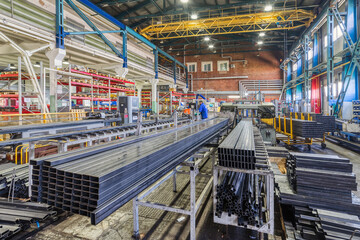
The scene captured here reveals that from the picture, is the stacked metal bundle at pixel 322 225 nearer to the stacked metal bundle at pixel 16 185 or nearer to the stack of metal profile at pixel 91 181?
the stack of metal profile at pixel 91 181

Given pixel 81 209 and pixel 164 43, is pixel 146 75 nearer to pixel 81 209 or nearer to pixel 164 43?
pixel 164 43

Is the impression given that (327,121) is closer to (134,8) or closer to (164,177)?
(164,177)

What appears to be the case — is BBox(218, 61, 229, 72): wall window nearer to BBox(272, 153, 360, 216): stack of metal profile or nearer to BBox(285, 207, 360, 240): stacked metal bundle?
BBox(272, 153, 360, 216): stack of metal profile

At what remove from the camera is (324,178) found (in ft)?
8.95

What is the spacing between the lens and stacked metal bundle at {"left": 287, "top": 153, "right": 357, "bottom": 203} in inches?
104

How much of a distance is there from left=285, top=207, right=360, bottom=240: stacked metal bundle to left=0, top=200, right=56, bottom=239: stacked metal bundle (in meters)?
3.31

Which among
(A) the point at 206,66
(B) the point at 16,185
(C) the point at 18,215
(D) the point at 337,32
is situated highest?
(A) the point at 206,66

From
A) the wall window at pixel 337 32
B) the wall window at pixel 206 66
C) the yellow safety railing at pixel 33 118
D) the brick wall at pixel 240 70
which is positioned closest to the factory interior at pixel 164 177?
the yellow safety railing at pixel 33 118

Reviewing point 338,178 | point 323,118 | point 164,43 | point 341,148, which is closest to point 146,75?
point 164,43

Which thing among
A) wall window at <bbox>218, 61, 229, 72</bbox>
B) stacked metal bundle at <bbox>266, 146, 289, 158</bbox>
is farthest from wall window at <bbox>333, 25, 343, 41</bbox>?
wall window at <bbox>218, 61, 229, 72</bbox>

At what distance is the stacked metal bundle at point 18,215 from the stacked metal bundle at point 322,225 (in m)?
3.31

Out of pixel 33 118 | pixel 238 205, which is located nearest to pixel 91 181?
pixel 238 205

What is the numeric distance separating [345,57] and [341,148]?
5.10 m

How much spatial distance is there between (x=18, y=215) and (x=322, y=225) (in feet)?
12.8
